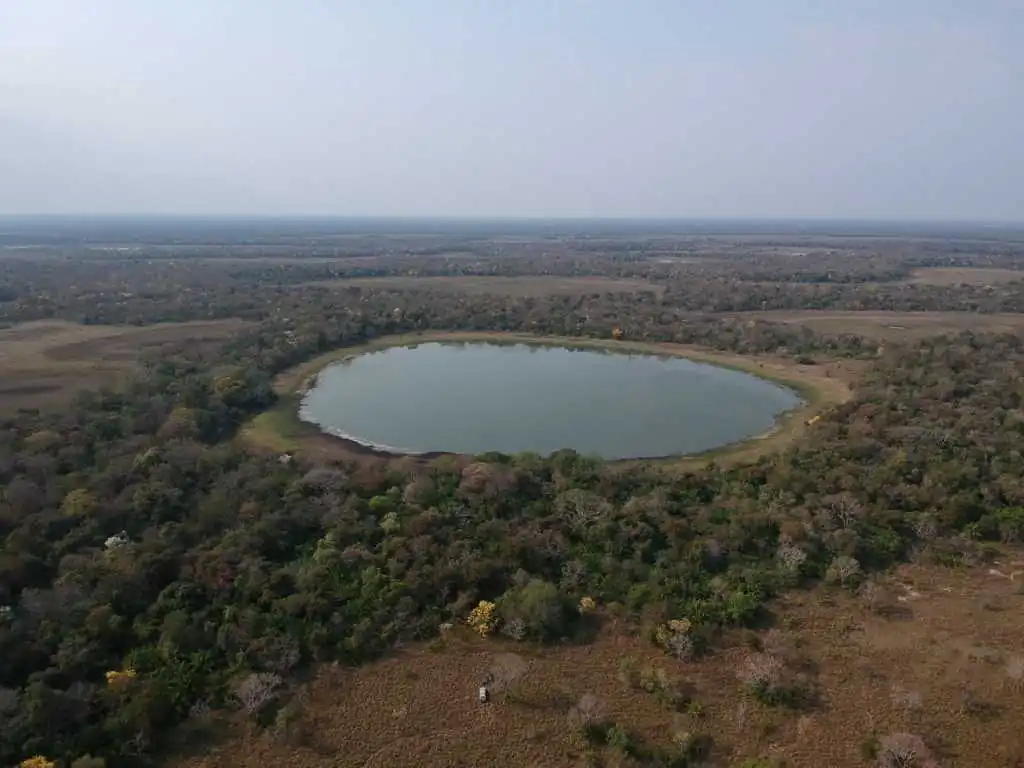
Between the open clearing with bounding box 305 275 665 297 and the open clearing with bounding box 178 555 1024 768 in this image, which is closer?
the open clearing with bounding box 178 555 1024 768

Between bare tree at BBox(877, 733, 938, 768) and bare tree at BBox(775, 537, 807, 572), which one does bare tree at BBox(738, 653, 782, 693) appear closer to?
bare tree at BBox(877, 733, 938, 768)

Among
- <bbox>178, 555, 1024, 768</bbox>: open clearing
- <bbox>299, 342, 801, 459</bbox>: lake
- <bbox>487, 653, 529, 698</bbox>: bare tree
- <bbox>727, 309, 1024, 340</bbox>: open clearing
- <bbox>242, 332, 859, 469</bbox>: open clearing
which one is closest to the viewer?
<bbox>178, 555, 1024, 768</bbox>: open clearing

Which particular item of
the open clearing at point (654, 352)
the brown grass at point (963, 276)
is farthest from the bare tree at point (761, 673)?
the brown grass at point (963, 276)

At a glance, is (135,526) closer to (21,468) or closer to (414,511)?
(21,468)

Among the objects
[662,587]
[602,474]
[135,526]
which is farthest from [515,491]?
[135,526]

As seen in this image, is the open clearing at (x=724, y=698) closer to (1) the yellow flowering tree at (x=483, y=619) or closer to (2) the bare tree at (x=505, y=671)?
(2) the bare tree at (x=505, y=671)

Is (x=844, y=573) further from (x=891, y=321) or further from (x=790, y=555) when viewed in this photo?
(x=891, y=321)

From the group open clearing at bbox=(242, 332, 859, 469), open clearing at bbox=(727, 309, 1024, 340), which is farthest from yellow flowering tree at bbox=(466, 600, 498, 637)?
open clearing at bbox=(727, 309, 1024, 340)
